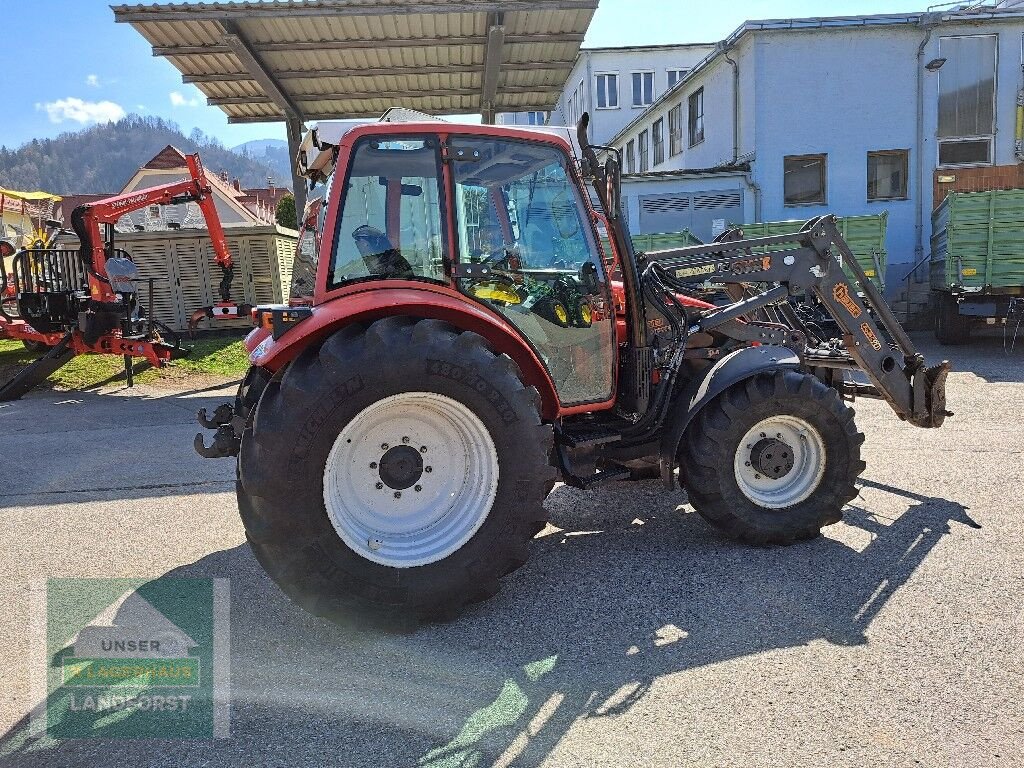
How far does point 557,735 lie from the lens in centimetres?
256

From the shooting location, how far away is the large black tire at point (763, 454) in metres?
3.97

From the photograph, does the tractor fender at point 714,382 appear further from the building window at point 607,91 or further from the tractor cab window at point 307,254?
the building window at point 607,91

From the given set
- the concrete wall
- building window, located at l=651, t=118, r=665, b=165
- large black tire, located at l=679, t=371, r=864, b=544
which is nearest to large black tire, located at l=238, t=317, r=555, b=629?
large black tire, located at l=679, t=371, r=864, b=544

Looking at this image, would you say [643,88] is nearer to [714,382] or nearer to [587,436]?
[714,382]

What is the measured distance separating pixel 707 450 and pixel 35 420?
26.4 ft

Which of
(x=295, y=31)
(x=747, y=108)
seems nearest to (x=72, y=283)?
(x=295, y=31)

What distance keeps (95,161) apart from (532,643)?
202376 millimetres

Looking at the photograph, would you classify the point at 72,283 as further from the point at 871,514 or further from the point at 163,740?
the point at 871,514

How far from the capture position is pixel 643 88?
34094mm

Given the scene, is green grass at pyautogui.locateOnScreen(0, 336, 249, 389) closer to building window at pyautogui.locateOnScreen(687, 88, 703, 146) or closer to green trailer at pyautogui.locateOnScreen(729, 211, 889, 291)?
green trailer at pyautogui.locateOnScreen(729, 211, 889, 291)

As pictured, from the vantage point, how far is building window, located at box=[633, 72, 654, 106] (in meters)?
33.9

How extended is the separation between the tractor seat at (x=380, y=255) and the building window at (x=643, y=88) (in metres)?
33.6

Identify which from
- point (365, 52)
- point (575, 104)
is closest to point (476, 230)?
point (365, 52)

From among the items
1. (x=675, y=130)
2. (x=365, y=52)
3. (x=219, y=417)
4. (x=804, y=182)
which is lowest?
(x=219, y=417)
